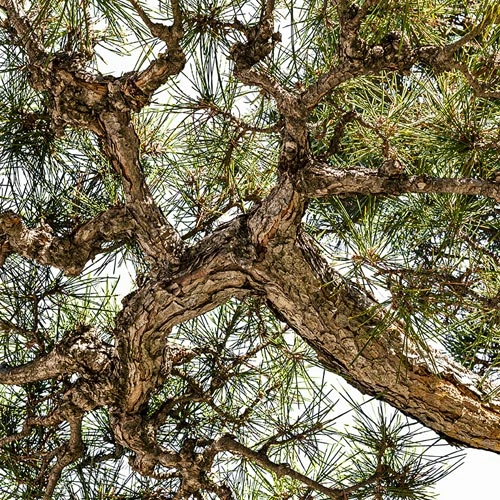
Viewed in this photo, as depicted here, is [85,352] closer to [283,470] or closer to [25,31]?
[283,470]

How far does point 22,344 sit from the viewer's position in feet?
4.50

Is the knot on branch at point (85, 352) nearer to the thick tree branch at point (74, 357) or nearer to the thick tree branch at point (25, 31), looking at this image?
the thick tree branch at point (74, 357)

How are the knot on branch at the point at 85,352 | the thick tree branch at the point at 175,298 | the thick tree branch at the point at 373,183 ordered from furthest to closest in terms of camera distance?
the knot on branch at the point at 85,352 < the thick tree branch at the point at 175,298 < the thick tree branch at the point at 373,183

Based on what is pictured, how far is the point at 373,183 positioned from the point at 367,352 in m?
0.23

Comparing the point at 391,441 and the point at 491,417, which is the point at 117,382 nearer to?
the point at 391,441

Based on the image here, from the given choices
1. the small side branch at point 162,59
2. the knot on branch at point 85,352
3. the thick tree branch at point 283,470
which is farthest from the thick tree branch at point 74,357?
the small side branch at point 162,59

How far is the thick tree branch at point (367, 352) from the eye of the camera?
112 centimetres

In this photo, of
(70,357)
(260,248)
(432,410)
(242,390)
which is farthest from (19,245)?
(432,410)

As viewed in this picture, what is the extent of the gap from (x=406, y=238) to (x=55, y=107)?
0.57 m

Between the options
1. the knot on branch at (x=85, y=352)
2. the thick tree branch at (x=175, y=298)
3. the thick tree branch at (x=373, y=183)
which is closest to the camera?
the thick tree branch at (x=373, y=183)

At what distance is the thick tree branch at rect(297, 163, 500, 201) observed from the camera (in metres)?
0.98

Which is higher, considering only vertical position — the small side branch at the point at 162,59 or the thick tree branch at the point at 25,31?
the thick tree branch at the point at 25,31

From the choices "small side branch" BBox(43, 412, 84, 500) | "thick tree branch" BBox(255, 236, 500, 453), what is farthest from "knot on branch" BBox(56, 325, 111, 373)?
"thick tree branch" BBox(255, 236, 500, 453)

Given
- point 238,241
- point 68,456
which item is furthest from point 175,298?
point 68,456
